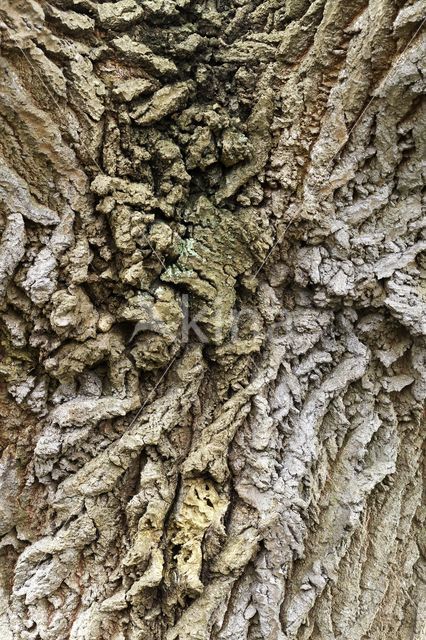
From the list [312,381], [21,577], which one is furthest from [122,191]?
[21,577]

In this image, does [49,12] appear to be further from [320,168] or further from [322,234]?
[322,234]

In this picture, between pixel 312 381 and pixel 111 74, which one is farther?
pixel 312 381

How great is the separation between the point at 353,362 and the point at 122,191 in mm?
1101

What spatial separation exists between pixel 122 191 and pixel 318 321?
2.91 feet

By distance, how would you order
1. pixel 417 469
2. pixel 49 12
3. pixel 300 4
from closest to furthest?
pixel 49 12 < pixel 300 4 < pixel 417 469

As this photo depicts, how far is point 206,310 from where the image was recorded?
161cm

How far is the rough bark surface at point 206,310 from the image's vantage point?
57.5 inches

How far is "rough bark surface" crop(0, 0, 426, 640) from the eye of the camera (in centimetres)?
146

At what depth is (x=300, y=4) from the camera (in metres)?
1.63

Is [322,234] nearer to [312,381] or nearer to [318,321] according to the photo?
[318,321]

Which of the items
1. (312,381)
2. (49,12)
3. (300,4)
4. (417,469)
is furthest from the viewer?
(417,469)

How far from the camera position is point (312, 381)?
1735 mm

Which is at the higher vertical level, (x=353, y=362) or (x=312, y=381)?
(x=353, y=362)

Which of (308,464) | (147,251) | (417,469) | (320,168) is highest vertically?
(320,168)
